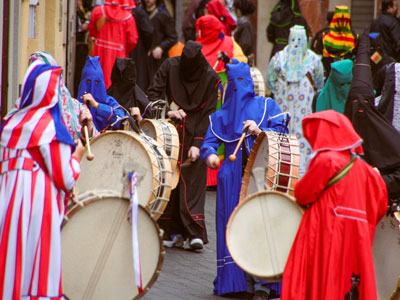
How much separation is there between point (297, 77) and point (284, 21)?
2.92 meters

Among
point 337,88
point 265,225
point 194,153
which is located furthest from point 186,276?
point 337,88

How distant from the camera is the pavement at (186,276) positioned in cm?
834

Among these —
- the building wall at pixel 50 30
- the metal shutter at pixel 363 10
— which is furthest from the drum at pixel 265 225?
the metal shutter at pixel 363 10

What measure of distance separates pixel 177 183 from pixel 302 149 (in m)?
4.46

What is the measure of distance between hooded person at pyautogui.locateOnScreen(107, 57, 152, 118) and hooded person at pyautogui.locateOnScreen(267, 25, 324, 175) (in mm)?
3932

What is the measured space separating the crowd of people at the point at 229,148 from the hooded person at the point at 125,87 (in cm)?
1

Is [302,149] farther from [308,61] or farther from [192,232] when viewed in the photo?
[192,232]

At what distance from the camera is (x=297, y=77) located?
1399 cm

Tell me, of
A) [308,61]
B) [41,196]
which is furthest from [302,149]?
[41,196]

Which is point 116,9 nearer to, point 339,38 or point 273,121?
point 339,38

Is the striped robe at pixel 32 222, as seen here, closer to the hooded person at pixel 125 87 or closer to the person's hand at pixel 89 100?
the person's hand at pixel 89 100

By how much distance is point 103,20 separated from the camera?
1487 centimetres

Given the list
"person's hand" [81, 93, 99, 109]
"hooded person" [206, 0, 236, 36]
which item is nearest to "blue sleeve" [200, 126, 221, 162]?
"person's hand" [81, 93, 99, 109]

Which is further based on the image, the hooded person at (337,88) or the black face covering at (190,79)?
the hooded person at (337,88)
